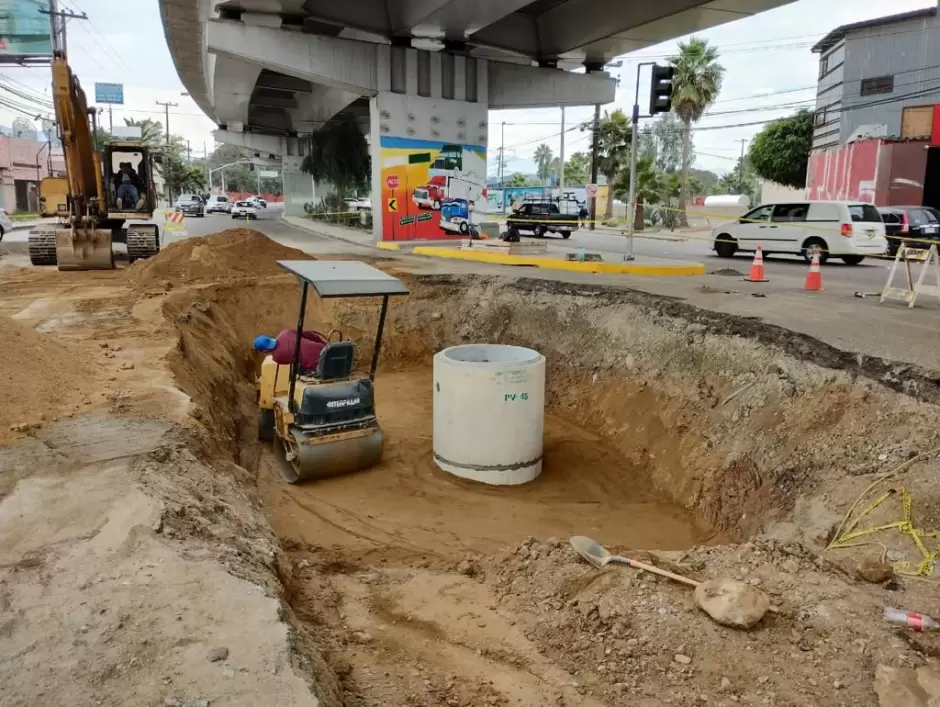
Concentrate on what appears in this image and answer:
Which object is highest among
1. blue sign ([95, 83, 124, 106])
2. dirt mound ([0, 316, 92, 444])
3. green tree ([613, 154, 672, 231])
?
blue sign ([95, 83, 124, 106])

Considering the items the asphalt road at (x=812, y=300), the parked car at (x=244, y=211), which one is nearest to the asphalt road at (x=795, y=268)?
the asphalt road at (x=812, y=300)

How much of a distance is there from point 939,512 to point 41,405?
7.13 metres

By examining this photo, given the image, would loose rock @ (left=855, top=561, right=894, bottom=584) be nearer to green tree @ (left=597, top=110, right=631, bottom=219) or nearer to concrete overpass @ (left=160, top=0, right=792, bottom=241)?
concrete overpass @ (left=160, top=0, right=792, bottom=241)

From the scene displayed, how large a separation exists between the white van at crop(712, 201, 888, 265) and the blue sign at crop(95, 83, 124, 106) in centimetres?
7504

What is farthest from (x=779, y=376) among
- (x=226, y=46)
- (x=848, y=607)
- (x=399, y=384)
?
(x=226, y=46)

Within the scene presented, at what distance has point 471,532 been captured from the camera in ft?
22.3

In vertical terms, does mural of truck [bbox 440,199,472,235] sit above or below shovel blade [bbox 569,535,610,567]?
above

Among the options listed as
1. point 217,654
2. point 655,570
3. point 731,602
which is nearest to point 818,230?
point 655,570

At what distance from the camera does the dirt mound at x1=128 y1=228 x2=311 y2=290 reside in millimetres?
14328

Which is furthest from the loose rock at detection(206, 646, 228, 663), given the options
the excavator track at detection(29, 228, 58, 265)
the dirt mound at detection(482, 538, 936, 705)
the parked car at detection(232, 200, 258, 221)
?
the parked car at detection(232, 200, 258, 221)

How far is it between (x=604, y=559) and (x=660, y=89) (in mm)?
11766

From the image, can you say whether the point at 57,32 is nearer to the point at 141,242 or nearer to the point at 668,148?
the point at 141,242

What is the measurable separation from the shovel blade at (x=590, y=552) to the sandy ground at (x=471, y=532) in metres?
0.09

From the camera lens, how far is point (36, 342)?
739 centimetres
